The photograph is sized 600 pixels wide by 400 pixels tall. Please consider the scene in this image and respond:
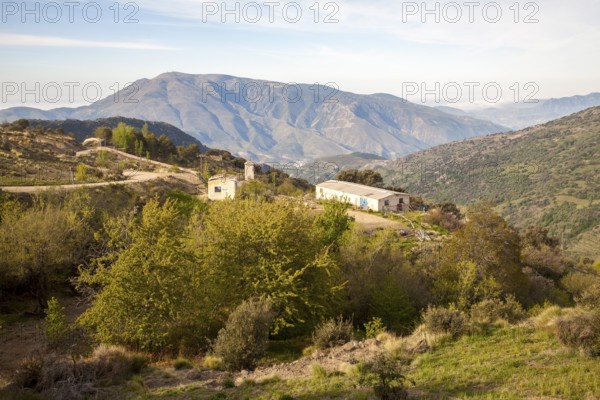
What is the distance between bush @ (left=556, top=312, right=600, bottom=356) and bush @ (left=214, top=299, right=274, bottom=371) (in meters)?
9.49

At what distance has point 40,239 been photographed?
22016 millimetres

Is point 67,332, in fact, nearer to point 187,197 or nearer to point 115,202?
point 115,202

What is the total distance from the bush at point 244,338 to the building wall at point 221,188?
30.4 m

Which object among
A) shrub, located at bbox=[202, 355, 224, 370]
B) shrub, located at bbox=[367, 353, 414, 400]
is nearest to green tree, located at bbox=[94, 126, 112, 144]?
shrub, located at bbox=[202, 355, 224, 370]

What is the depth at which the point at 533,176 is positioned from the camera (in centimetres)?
13212

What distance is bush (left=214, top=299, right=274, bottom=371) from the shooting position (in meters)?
14.3

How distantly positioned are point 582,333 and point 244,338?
34.1ft

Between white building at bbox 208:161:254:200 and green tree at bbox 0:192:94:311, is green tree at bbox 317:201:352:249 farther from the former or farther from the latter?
white building at bbox 208:161:254:200

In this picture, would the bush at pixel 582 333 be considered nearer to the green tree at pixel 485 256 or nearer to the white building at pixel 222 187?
the green tree at pixel 485 256

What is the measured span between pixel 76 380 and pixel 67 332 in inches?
215

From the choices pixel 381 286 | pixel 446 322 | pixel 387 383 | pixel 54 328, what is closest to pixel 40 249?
pixel 54 328

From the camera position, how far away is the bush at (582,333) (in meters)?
12.5

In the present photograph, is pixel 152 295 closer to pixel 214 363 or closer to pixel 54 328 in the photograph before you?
pixel 54 328

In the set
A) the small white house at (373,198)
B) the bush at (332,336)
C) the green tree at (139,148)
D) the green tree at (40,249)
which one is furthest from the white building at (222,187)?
the bush at (332,336)
